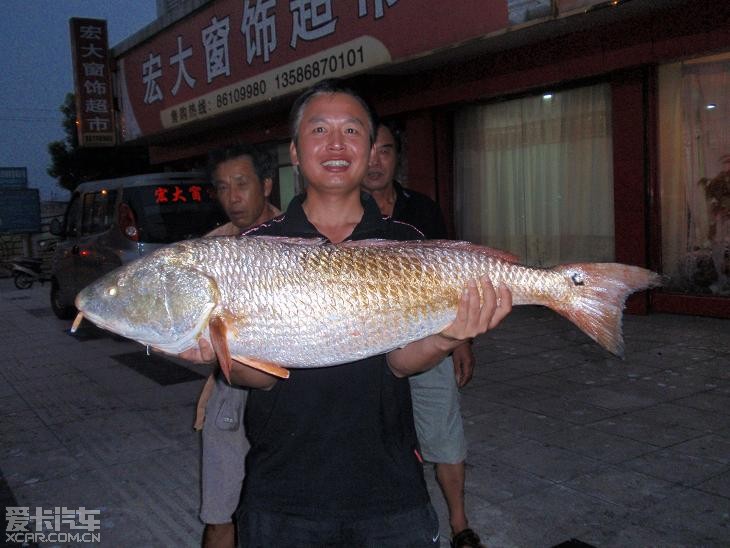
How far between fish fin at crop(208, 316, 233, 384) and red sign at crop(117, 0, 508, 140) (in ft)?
22.0

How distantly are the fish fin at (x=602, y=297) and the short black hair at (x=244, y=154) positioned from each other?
6.37 ft

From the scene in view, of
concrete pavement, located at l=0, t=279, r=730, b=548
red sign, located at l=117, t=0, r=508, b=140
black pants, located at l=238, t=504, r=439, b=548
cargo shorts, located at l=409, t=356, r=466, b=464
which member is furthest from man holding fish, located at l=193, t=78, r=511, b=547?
red sign, located at l=117, t=0, r=508, b=140

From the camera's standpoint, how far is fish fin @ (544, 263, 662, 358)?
2.09m

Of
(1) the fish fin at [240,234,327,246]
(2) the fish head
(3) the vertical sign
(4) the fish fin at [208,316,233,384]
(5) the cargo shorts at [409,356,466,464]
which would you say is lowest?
(5) the cargo shorts at [409,356,466,464]

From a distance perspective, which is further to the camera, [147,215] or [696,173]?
[147,215]

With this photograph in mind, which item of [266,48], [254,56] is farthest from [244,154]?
[254,56]

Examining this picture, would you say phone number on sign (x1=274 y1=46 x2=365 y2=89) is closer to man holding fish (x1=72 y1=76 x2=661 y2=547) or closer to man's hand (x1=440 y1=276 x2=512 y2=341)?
man holding fish (x1=72 y1=76 x2=661 y2=547)

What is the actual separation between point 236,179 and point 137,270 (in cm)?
154

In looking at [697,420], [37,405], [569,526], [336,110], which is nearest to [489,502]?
[569,526]

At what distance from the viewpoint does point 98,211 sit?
366 inches

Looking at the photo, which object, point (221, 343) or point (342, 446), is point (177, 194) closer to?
point (221, 343)

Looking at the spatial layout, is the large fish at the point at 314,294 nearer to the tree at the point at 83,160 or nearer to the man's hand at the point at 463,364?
the man's hand at the point at 463,364

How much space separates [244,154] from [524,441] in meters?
2.68

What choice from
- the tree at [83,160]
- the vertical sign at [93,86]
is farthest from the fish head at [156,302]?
the tree at [83,160]
